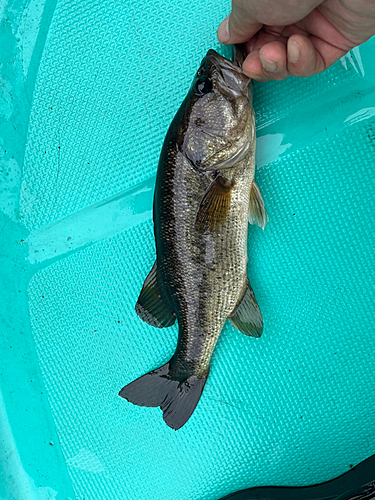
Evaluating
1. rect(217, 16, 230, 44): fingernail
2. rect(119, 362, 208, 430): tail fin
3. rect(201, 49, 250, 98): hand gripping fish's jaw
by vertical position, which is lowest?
rect(119, 362, 208, 430): tail fin

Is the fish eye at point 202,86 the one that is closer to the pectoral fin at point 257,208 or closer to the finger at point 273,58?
the finger at point 273,58

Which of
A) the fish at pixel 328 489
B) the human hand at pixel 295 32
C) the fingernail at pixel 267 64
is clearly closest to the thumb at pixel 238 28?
the human hand at pixel 295 32

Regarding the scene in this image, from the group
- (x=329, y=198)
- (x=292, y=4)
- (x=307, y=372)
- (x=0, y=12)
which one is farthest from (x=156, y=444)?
(x=0, y=12)

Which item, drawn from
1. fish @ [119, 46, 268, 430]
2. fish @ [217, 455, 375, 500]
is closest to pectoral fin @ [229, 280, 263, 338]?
fish @ [119, 46, 268, 430]

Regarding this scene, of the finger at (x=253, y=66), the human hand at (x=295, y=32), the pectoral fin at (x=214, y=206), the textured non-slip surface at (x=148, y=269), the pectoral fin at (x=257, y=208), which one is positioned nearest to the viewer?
the human hand at (x=295, y=32)

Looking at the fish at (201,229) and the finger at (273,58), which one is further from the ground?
the finger at (273,58)

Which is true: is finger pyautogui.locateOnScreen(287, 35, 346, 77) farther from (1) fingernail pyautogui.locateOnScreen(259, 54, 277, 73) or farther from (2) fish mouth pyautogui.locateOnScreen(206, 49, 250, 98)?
(2) fish mouth pyautogui.locateOnScreen(206, 49, 250, 98)
